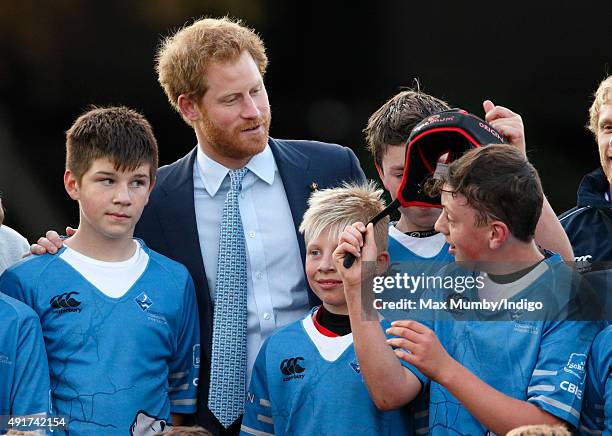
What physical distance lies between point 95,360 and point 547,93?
3.24 meters

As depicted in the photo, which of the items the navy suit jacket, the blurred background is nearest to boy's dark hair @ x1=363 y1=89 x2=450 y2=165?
the navy suit jacket

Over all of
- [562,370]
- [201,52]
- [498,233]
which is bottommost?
[562,370]

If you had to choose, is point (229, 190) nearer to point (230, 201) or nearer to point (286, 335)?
point (230, 201)

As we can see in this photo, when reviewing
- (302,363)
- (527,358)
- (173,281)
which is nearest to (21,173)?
(173,281)

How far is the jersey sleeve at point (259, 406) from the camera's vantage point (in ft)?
10.6

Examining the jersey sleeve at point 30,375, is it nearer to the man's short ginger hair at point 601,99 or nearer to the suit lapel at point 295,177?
the suit lapel at point 295,177

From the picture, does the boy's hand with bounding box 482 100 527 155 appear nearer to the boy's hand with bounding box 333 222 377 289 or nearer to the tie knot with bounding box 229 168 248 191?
the boy's hand with bounding box 333 222 377 289

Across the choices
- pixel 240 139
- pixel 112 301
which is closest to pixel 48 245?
pixel 112 301

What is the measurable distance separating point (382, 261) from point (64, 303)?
0.94 m

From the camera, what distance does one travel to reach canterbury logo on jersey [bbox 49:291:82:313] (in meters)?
3.21

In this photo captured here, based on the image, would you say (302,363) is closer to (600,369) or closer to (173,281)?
(173,281)

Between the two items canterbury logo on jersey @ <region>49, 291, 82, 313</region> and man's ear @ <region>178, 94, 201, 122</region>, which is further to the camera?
man's ear @ <region>178, 94, 201, 122</region>

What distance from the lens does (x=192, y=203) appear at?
354 cm

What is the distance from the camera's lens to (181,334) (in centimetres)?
339
